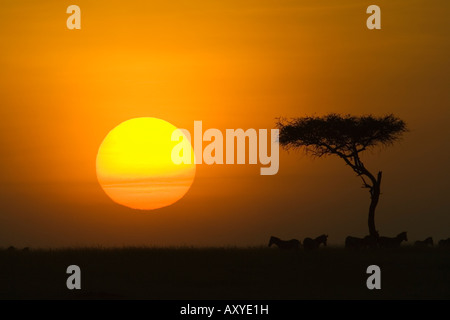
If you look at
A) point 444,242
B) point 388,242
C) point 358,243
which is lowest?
point 358,243

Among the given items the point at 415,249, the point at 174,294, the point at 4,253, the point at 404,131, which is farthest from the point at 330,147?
the point at 174,294

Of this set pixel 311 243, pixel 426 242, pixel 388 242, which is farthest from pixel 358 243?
pixel 426 242

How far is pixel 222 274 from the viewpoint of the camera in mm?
32156

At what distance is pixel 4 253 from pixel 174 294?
14.1 meters

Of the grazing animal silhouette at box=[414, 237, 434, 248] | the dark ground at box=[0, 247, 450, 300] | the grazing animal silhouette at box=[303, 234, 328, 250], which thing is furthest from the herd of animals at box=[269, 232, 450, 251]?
the dark ground at box=[0, 247, 450, 300]

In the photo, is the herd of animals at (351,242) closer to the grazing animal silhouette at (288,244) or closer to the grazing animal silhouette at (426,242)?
the grazing animal silhouette at (288,244)

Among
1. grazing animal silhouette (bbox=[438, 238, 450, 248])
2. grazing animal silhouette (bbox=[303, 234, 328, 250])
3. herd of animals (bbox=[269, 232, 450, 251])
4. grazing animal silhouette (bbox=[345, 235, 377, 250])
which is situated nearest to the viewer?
grazing animal silhouette (bbox=[345, 235, 377, 250])

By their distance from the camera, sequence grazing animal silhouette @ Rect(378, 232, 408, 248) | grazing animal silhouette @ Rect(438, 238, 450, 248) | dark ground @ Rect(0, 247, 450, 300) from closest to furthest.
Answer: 1. dark ground @ Rect(0, 247, 450, 300)
2. grazing animal silhouette @ Rect(378, 232, 408, 248)
3. grazing animal silhouette @ Rect(438, 238, 450, 248)

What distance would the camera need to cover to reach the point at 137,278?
3123 cm

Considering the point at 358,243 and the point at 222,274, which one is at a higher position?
the point at 358,243

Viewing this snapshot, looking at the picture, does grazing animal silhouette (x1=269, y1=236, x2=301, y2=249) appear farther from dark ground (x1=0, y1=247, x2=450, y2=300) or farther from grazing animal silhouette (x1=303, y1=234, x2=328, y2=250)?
dark ground (x1=0, y1=247, x2=450, y2=300)

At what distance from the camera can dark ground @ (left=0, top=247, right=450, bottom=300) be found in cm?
2767

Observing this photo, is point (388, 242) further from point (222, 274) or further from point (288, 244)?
point (222, 274)
